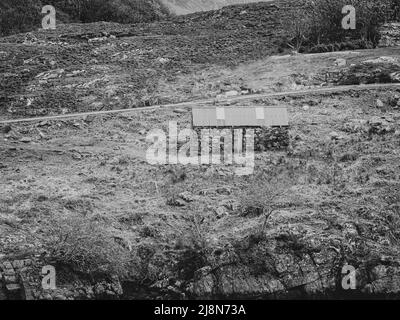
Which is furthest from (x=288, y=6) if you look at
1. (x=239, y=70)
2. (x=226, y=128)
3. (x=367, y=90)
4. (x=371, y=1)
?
(x=226, y=128)

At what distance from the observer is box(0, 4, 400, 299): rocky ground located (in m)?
23.1

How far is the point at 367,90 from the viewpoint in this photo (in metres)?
32.0

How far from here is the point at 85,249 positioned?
23578 mm

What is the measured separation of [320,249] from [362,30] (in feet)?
53.8

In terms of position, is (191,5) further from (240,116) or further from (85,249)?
(85,249)

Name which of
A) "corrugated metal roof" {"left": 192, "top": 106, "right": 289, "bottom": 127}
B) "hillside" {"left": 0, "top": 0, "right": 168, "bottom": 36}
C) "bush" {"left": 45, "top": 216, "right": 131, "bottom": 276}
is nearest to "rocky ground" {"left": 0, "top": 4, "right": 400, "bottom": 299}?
"bush" {"left": 45, "top": 216, "right": 131, "bottom": 276}

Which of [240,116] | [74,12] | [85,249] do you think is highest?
[74,12]

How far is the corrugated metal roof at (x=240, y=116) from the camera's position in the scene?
3000 centimetres

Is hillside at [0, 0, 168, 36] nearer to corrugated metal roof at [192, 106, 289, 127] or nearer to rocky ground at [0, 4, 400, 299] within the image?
rocky ground at [0, 4, 400, 299]

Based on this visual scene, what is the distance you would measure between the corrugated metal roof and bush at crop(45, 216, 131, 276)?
7.37 metres

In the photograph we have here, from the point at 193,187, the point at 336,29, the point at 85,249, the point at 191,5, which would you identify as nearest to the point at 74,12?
the point at 191,5

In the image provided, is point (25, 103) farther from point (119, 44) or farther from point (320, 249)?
point (320, 249)

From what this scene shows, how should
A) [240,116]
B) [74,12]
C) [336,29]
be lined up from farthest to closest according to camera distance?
[74,12]
[336,29]
[240,116]

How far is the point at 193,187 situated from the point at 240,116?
4.57m
